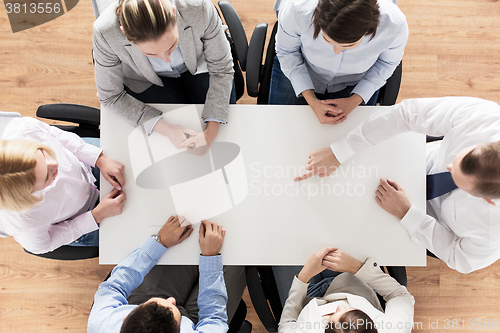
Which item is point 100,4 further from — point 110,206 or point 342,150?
point 342,150

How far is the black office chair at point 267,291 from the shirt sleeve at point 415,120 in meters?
0.55

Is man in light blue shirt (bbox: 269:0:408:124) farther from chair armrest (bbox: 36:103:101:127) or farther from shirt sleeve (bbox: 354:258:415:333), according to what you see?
chair armrest (bbox: 36:103:101:127)

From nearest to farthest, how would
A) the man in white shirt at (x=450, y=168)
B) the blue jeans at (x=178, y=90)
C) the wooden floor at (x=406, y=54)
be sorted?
1. the man in white shirt at (x=450, y=168)
2. the blue jeans at (x=178, y=90)
3. the wooden floor at (x=406, y=54)

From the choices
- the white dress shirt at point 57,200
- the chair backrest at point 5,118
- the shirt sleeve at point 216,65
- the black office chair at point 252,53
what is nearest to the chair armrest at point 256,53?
the black office chair at point 252,53

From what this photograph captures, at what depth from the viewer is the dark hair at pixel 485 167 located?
0.84 meters

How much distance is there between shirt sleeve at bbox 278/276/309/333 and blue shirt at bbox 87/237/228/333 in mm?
230

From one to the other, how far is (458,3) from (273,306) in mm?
1937

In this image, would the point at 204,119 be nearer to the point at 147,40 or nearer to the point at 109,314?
the point at 147,40

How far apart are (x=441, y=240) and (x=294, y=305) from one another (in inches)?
23.0

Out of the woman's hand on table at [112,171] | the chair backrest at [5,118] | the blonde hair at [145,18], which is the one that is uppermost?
the blonde hair at [145,18]

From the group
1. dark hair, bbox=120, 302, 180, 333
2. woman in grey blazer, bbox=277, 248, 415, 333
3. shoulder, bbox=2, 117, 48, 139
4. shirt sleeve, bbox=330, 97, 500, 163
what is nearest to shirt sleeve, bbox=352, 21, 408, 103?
shirt sleeve, bbox=330, 97, 500, 163

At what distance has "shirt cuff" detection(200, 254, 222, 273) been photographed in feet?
3.59

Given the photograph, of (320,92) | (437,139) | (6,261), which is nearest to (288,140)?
(320,92)

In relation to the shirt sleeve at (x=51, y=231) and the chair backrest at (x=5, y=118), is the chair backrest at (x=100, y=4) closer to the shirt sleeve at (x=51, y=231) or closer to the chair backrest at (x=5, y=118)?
the chair backrest at (x=5, y=118)
